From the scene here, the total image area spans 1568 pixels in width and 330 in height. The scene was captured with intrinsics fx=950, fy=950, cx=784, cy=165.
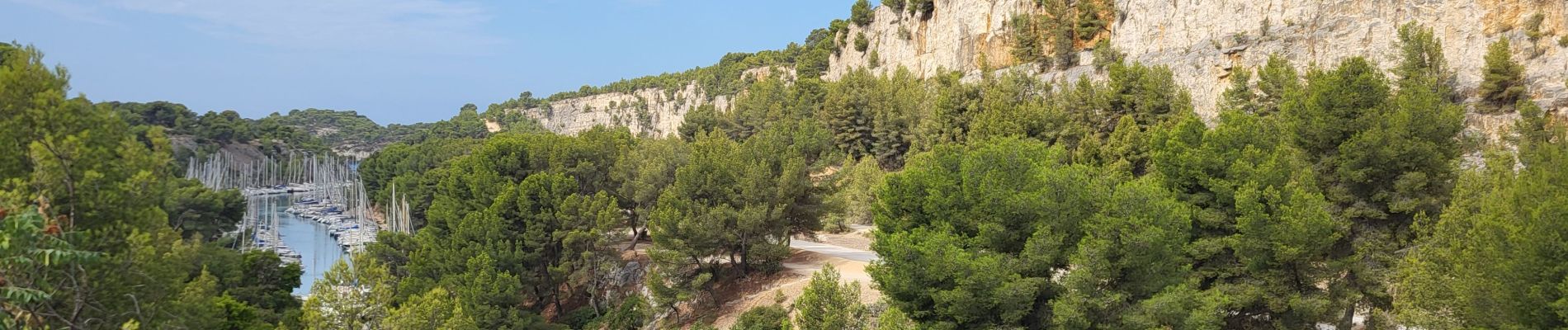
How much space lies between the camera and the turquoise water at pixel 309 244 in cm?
5850

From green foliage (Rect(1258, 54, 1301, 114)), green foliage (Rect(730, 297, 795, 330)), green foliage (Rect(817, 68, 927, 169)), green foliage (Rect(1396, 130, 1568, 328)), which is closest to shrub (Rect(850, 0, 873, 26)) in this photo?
green foliage (Rect(817, 68, 927, 169))

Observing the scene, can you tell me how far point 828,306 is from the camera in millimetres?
17984

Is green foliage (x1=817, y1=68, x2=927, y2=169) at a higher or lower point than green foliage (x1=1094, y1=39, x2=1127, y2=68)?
lower

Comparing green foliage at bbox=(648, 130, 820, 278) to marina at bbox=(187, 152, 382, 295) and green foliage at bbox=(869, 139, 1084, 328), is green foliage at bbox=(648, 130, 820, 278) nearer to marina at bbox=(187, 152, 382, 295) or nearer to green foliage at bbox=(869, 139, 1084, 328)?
green foliage at bbox=(869, 139, 1084, 328)

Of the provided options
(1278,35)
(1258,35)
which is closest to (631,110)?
(1258,35)

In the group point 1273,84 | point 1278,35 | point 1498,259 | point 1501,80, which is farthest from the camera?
point 1278,35

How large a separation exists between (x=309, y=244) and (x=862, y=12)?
48366 millimetres

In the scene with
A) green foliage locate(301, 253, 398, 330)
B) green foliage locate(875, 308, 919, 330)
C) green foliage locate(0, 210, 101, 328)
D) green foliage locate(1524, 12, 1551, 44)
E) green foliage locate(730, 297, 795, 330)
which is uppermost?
green foliage locate(1524, 12, 1551, 44)

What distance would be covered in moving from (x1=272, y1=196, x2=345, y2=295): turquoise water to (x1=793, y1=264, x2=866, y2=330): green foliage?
1648 inches

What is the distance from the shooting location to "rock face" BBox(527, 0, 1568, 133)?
30.1 meters

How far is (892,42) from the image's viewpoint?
74.2 m

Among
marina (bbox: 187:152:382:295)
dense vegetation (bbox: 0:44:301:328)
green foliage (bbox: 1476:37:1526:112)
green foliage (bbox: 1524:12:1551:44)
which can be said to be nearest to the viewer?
dense vegetation (bbox: 0:44:301:328)

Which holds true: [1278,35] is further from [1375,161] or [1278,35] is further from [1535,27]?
[1375,161]

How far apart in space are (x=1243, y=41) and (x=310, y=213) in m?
89.1
